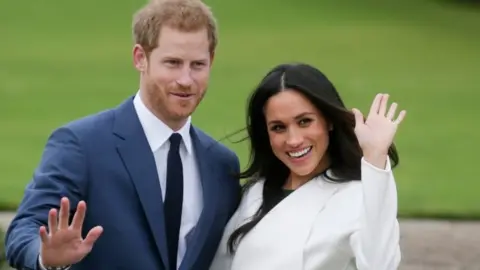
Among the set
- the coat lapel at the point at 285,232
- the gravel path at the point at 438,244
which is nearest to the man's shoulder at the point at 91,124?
the coat lapel at the point at 285,232

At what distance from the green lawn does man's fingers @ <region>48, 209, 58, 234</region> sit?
5391 mm

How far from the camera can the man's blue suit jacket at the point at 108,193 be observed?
3.29m

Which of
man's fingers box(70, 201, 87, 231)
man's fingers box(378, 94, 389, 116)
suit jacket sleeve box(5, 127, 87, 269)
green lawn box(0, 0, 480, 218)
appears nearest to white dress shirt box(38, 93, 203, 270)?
suit jacket sleeve box(5, 127, 87, 269)

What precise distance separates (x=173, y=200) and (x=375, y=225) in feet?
2.06

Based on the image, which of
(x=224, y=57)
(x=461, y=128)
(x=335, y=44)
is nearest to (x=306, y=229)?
(x=461, y=128)

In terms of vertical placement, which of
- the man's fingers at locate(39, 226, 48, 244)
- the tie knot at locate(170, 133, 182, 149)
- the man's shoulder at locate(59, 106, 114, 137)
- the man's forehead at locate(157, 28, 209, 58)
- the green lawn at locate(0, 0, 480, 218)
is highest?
the man's forehead at locate(157, 28, 209, 58)

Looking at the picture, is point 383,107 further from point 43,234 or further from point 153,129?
point 43,234

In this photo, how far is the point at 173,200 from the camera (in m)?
3.49

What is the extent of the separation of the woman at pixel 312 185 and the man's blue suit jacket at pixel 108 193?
213mm

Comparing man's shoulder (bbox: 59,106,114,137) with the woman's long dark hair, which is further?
the woman's long dark hair

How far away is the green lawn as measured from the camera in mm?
9791

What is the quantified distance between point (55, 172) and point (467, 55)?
39.5ft

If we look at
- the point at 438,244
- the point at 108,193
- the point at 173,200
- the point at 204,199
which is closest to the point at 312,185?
the point at 204,199

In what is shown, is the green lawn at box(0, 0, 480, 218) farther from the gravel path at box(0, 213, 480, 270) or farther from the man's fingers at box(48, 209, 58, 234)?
the man's fingers at box(48, 209, 58, 234)
